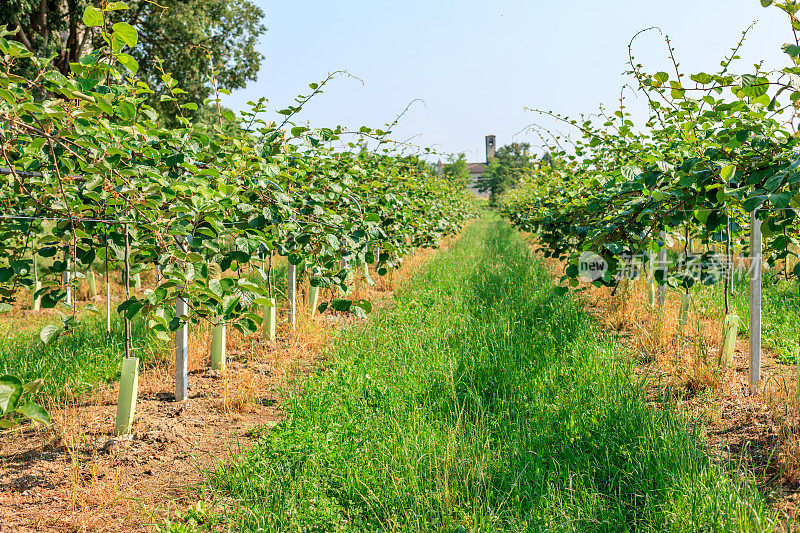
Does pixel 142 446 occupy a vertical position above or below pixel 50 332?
below

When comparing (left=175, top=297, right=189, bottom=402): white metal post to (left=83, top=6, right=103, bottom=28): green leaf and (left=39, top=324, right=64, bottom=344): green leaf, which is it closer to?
(left=39, top=324, right=64, bottom=344): green leaf

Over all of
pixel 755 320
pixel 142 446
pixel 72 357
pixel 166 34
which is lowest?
pixel 142 446

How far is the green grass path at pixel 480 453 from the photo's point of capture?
6.44 ft

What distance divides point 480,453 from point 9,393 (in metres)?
1.94

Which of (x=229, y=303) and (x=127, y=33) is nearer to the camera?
(x=127, y=33)

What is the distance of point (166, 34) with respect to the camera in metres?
11.5

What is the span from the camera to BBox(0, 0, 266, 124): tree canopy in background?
929 centimetres

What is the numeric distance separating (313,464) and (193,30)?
11.8 meters

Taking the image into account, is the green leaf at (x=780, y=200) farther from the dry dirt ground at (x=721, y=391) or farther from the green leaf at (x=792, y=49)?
the dry dirt ground at (x=721, y=391)

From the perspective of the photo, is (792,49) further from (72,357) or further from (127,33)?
(72,357)

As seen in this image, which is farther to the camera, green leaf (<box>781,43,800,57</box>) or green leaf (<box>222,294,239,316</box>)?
green leaf (<box>222,294,239,316</box>)

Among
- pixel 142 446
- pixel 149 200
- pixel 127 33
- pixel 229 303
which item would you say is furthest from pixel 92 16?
pixel 142 446

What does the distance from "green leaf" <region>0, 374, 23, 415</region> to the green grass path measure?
1.24 metres

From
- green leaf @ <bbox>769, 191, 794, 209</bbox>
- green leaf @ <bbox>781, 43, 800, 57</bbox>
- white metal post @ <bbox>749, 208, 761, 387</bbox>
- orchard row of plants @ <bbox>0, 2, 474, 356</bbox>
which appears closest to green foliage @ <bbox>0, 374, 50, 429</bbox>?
orchard row of plants @ <bbox>0, 2, 474, 356</bbox>
